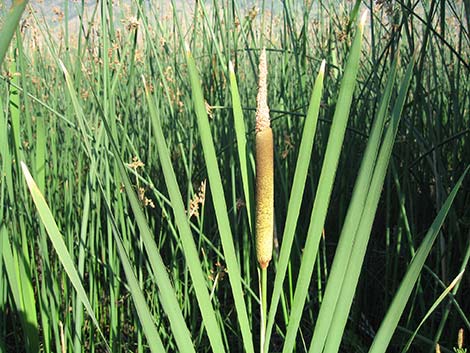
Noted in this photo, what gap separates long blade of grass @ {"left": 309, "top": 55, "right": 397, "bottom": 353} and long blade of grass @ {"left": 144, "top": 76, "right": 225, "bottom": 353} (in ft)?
0.32

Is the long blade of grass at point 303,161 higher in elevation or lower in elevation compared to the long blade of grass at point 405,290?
higher

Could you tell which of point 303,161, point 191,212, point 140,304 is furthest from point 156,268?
point 191,212

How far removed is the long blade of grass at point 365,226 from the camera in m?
0.46

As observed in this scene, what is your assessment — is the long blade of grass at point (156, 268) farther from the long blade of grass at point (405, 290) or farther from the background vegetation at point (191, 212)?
the background vegetation at point (191, 212)

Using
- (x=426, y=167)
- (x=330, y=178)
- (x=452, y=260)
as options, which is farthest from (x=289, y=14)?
(x=330, y=178)

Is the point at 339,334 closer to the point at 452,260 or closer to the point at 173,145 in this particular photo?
the point at 452,260

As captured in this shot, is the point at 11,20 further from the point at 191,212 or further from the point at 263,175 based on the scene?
the point at 191,212

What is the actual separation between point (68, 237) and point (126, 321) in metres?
0.38

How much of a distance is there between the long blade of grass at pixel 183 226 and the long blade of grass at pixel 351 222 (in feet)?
A: 0.32

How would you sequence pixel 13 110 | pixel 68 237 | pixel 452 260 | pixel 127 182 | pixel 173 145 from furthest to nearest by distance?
1. pixel 173 145
2. pixel 452 260
3. pixel 68 237
4. pixel 13 110
5. pixel 127 182

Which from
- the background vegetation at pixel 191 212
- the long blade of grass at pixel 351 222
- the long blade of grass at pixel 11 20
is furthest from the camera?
the background vegetation at pixel 191 212

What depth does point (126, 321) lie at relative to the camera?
52.3 inches

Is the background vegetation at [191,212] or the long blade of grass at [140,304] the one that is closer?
the long blade of grass at [140,304]

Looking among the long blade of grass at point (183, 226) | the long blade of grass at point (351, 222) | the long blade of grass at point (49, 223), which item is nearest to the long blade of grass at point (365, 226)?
the long blade of grass at point (351, 222)
